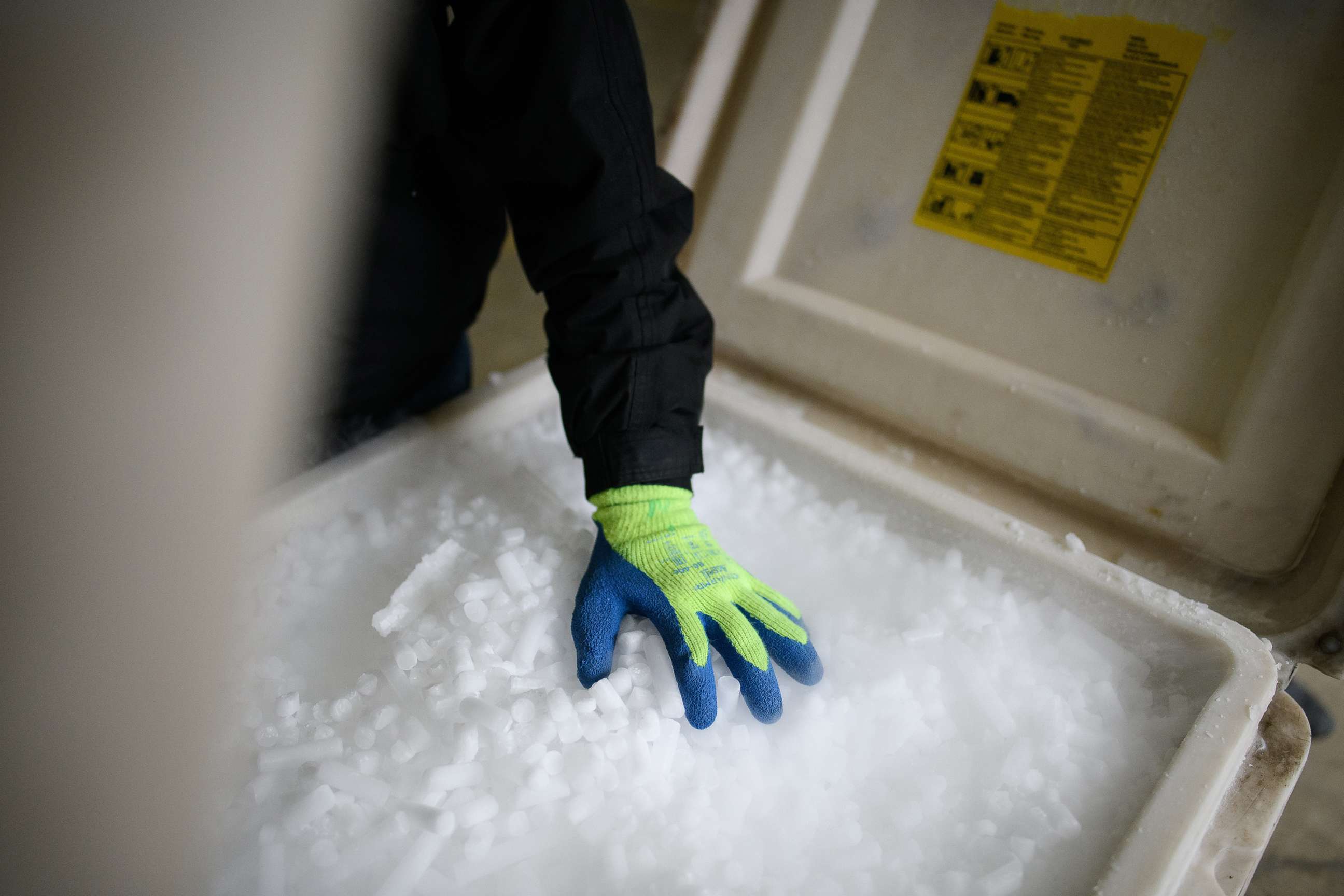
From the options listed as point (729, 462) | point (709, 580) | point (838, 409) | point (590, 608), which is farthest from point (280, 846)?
point (838, 409)

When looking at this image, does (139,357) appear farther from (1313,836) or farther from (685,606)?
(1313,836)

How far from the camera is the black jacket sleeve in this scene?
0.76 metres

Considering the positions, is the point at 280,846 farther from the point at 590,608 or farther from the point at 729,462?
the point at 729,462

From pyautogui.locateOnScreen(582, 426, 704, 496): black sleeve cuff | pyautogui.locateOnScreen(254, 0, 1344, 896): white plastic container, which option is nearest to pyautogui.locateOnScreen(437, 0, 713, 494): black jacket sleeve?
pyautogui.locateOnScreen(582, 426, 704, 496): black sleeve cuff

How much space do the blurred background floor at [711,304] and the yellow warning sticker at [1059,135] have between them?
0.38m

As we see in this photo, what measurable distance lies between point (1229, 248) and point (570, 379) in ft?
2.42

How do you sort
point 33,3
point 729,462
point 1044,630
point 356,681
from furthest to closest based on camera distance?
point 729,462, point 1044,630, point 356,681, point 33,3

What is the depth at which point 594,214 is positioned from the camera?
0.78 metres

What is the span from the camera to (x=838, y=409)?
1073mm

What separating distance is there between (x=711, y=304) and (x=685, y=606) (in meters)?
0.53

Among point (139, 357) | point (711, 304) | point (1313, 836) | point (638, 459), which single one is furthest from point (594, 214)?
point (1313, 836)

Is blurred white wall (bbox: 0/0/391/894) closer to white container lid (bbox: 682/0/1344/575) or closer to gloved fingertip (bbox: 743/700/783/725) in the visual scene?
gloved fingertip (bbox: 743/700/783/725)

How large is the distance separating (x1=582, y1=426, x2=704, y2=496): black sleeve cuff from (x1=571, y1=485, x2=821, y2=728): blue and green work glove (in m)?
0.01

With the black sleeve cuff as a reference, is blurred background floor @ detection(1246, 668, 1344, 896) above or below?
below
